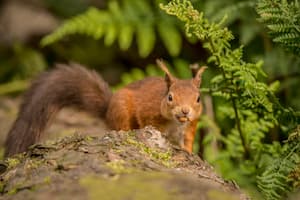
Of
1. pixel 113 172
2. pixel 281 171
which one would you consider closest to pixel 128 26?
pixel 281 171

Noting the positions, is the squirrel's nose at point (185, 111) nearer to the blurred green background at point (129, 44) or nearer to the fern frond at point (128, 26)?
the blurred green background at point (129, 44)

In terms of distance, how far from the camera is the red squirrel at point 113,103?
342 centimetres

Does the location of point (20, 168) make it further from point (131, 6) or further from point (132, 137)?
point (131, 6)

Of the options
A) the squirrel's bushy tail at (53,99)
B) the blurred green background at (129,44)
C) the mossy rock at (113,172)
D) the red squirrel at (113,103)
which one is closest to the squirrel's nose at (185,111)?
the red squirrel at (113,103)

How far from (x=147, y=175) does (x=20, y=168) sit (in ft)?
1.55

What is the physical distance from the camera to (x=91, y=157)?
231 centimetres

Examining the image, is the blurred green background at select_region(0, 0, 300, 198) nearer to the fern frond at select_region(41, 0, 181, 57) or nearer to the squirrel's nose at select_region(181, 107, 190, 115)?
the fern frond at select_region(41, 0, 181, 57)

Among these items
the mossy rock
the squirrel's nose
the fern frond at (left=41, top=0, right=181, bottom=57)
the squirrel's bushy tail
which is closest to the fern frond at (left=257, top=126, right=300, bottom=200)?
the mossy rock

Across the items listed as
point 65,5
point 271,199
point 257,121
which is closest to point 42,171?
point 271,199

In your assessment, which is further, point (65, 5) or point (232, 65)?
point (65, 5)

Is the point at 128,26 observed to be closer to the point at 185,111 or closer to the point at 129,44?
the point at 129,44

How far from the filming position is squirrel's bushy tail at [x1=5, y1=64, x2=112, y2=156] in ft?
11.1

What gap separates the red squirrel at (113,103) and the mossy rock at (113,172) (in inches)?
33.4

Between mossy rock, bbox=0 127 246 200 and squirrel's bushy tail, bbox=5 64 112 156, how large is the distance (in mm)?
888
